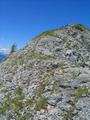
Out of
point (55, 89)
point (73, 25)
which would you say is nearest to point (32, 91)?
point (55, 89)

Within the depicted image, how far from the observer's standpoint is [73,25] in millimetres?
47250

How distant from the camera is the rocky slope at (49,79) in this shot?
1085 inches

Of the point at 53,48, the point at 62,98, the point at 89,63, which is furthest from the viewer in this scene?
the point at 53,48

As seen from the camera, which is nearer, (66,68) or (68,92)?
(68,92)

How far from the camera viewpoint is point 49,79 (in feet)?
106

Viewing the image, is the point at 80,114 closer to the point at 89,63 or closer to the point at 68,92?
the point at 68,92

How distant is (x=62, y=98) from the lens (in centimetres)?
2862

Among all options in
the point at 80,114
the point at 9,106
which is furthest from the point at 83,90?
the point at 9,106

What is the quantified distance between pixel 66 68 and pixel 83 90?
580 centimetres

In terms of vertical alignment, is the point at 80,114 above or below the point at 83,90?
below

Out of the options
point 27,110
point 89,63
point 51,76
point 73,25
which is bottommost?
point 27,110

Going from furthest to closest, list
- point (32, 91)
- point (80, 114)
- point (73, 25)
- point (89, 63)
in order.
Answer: point (73, 25) < point (89, 63) < point (32, 91) < point (80, 114)

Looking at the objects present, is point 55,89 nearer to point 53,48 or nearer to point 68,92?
point 68,92

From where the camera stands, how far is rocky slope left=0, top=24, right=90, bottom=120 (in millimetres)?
27562
